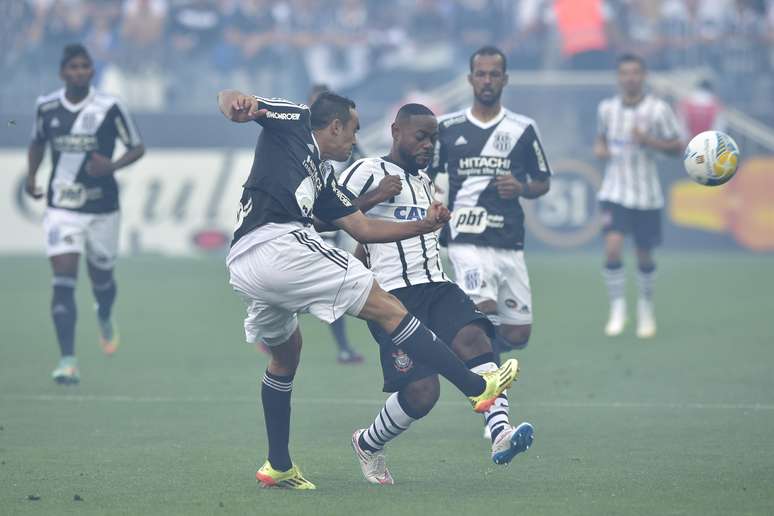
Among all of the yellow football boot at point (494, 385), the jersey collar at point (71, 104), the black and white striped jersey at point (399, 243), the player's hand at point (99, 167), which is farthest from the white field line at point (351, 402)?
the yellow football boot at point (494, 385)

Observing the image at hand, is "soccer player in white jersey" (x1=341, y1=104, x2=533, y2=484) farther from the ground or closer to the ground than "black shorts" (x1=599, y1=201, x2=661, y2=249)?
farther from the ground

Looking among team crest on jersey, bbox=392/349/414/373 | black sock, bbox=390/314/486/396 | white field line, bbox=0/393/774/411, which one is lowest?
white field line, bbox=0/393/774/411

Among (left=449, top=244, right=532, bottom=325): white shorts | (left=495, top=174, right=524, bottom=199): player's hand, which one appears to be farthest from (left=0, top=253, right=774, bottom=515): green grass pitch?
(left=495, top=174, right=524, bottom=199): player's hand

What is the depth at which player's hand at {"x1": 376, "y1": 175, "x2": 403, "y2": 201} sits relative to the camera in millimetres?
7074

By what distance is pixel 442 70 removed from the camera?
23.3 metres

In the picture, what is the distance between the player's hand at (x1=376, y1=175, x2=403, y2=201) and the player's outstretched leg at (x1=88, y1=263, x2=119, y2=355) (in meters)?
5.08

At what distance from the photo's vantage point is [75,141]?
36.7 ft

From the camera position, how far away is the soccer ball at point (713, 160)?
334 inches

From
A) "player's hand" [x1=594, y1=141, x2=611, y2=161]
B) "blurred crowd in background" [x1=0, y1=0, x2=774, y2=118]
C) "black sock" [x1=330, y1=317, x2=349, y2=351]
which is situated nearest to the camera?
"black sock" [x1=330, y1=317, x2=349, y2=351]

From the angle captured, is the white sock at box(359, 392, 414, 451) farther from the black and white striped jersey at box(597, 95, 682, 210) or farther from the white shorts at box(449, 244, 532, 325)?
the black and white striped jersey at box(597, 95, 682, 210)

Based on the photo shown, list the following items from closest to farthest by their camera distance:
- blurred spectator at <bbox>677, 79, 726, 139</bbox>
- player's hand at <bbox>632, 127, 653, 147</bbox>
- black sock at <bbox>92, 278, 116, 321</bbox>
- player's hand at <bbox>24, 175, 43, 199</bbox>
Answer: player's hand at <bbox>24, 175, 43, 199</bbox> < black sock at <bbox>92, 278, 116, 321</bbox> < player's hand at <bbox>632, 127, 653, 147</bbox> < blurred spectator at <bbox>677, 79, 726, 139</bbox>

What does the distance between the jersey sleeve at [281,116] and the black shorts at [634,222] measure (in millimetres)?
7501

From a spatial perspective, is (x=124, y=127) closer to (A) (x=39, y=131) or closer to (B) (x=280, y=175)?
(A) (x=39, y=131)

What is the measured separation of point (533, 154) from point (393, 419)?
2632 mm
